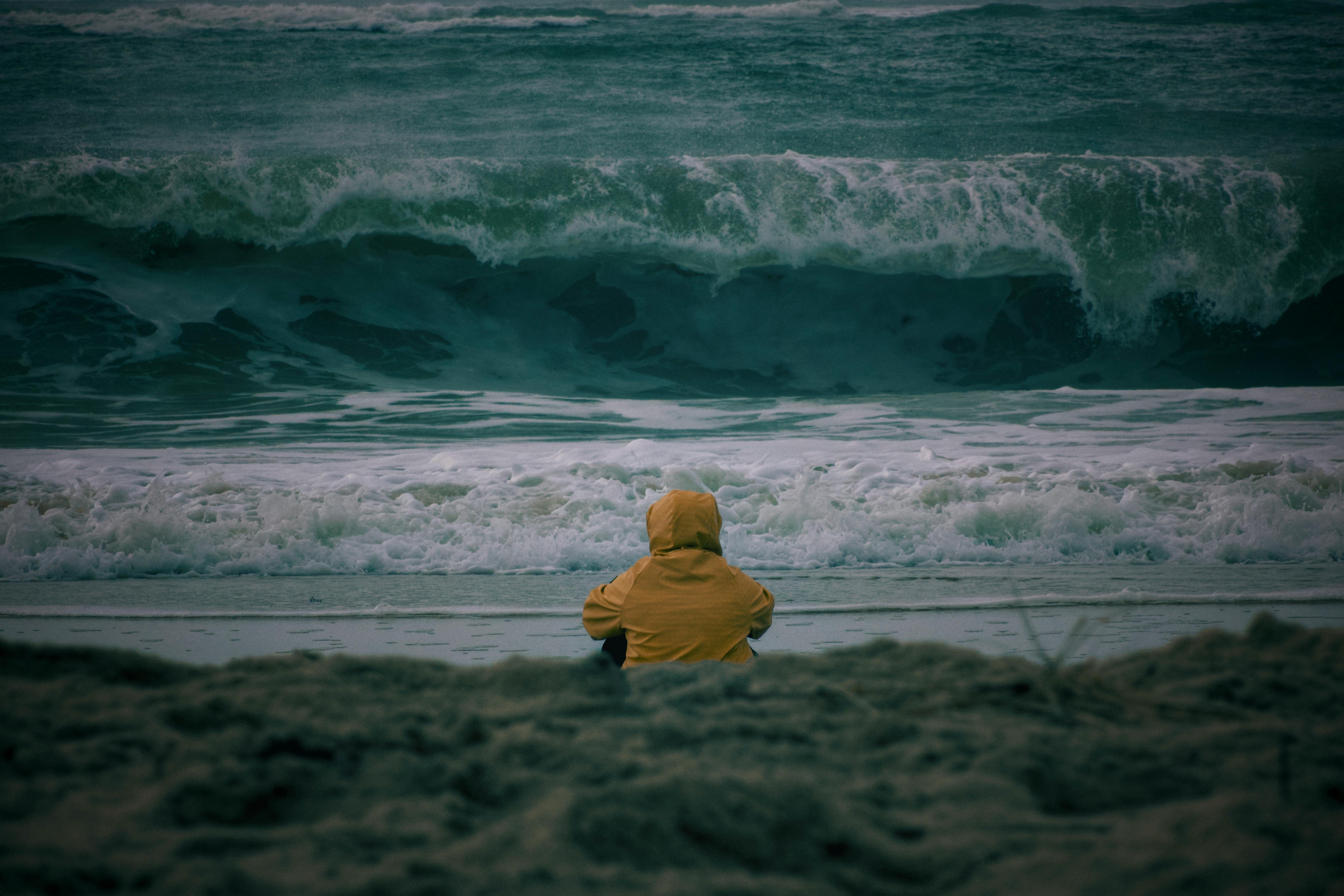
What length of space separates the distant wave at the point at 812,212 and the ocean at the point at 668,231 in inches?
2.0

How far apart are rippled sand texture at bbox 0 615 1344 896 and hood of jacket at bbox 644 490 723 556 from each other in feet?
2.44

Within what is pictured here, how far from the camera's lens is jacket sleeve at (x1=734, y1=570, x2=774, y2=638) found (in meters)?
2.58

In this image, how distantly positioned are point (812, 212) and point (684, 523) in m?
11.1

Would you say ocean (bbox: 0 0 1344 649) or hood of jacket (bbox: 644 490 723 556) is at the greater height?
ocean (bbox: 0 0 1344 649)

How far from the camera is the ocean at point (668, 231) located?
1004 centimetres

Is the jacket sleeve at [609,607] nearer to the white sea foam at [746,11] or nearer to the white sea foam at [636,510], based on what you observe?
the white sea foam at [636,510]

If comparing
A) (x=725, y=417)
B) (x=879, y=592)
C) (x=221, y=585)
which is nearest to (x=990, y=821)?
(x=879, y=592)

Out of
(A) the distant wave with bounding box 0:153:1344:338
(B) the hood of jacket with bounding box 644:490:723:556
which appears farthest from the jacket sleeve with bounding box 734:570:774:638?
(A) the distant wave with bounding box 0:153:1344:338

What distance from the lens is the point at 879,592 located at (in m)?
4.81

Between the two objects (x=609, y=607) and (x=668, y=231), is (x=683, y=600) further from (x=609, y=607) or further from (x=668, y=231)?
(x=668, y=231)

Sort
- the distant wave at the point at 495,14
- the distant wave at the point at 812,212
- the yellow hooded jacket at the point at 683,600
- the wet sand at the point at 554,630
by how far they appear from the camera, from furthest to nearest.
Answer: the distant wave at the point at 495,14 < the distant wave at the point at 812,212 < the wet sand at the point at 554,630 < the yellow hooded jacket at the point at 683,600

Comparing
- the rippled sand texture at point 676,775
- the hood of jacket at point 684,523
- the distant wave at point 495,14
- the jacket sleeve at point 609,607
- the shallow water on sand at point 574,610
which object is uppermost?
the distant wave at point 495,14

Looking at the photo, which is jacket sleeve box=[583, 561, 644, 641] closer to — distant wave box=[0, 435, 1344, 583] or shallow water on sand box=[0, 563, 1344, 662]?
shallow water on sand box=[0, 563, 1344, 662]

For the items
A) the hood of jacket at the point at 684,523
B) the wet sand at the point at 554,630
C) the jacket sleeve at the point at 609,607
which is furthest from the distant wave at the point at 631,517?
the hood of jacket at the point at 684,523
